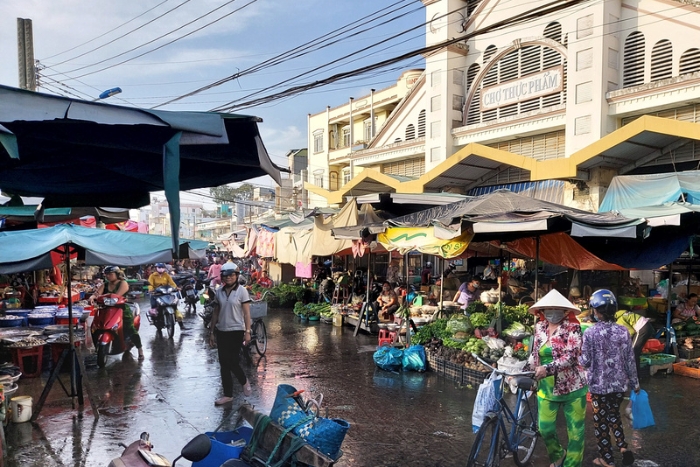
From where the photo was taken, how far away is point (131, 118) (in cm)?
288

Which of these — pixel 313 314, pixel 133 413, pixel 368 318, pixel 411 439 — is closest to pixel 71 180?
pixel 133 413

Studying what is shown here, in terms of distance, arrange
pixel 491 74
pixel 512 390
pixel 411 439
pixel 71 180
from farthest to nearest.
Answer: pixel 491 74, pixel 512 390, pixel 411 439, pixel 71 180

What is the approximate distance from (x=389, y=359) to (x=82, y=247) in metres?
5.60

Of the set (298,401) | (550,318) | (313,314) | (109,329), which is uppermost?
(550,318)

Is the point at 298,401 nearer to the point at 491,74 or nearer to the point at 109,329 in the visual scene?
the point at 109,329

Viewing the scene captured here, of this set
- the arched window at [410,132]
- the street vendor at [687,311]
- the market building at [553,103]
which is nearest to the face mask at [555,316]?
the street vendor at [687,311]

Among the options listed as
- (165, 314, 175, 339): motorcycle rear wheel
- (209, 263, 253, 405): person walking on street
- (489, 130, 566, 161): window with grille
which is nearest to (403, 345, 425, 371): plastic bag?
(209, 263, 253, 405): person walking on street

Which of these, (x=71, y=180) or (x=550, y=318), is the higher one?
(x=71, y=180)

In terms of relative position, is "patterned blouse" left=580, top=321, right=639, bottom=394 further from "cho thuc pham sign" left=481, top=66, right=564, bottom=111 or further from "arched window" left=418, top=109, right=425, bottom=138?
"arched window" left=418, top=109, right=425, bottom=138

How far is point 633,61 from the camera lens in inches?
582

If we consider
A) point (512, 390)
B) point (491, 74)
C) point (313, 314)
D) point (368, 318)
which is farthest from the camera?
point (491, 74)

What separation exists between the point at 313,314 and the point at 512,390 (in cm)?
930

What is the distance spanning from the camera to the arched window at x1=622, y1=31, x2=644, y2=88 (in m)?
14.6

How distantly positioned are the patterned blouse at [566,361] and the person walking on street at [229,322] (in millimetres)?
4152
